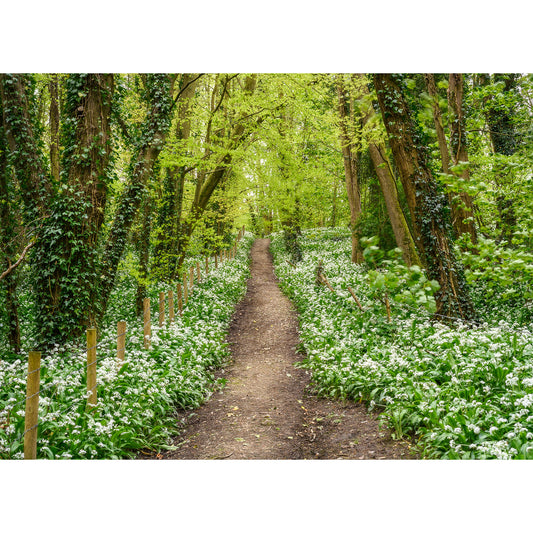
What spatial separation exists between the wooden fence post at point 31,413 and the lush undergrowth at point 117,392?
0.12 meters

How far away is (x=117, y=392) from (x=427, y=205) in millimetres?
5918

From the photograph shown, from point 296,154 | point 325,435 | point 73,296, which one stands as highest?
point 296,154

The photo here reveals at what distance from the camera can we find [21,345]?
7.41 metres

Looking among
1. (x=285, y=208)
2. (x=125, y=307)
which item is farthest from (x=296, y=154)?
(x=125, y=307)

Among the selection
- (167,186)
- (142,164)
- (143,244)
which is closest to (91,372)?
(142,164)

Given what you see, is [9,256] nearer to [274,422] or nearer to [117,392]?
[117,392]

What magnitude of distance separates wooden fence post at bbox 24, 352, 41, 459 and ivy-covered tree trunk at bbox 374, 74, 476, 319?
6346mm

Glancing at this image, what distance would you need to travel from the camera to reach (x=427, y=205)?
7.08 metres

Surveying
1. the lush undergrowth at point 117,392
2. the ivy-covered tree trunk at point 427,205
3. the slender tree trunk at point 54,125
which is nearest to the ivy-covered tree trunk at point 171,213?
the lush undergrowth at point 117,392

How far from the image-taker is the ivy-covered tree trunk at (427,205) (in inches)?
278

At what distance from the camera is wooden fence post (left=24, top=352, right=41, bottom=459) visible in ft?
11.7

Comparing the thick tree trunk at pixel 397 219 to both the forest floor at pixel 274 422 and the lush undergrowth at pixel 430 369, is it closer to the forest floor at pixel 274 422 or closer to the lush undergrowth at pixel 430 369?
the lush undergrowth at pixel 430 369

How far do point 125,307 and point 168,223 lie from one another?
122 inches

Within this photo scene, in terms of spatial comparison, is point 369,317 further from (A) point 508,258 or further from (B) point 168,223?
(B) point 168,223
